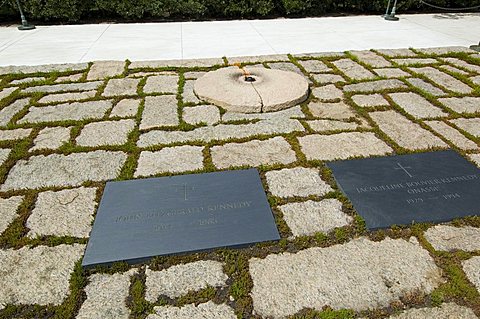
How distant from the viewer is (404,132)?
3197mm

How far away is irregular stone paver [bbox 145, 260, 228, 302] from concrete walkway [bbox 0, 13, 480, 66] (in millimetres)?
4185

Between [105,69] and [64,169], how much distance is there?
2469 mm

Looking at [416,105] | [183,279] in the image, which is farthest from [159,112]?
[416,105]

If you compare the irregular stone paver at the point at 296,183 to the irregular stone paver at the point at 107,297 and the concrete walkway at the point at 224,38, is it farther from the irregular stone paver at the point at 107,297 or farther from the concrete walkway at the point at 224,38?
the concrete walkway at the point at 224,38

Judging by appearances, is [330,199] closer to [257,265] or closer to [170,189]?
[257,265]

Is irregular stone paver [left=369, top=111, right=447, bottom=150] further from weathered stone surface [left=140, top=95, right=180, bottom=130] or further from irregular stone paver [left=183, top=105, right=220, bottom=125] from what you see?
weathered stone surface [left=140, top=95, right=180, bottom=130]

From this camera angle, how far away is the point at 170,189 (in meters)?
2.42

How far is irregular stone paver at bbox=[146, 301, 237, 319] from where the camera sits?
1.68 metres

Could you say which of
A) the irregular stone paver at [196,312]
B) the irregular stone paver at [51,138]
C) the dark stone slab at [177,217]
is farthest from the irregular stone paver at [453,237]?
the irregular stone paver at [51,138]

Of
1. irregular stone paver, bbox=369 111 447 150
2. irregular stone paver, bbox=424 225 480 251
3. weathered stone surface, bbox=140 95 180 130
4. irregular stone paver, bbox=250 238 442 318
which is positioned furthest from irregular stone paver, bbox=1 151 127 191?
irregular stone paver, bbox=369 111 447 150

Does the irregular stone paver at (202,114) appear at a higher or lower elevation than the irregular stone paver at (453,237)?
lower

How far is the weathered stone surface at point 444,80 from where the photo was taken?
161 inches

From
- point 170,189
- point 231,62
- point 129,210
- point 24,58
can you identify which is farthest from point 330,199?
point 24,58

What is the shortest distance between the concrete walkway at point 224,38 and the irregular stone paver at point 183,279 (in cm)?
419
